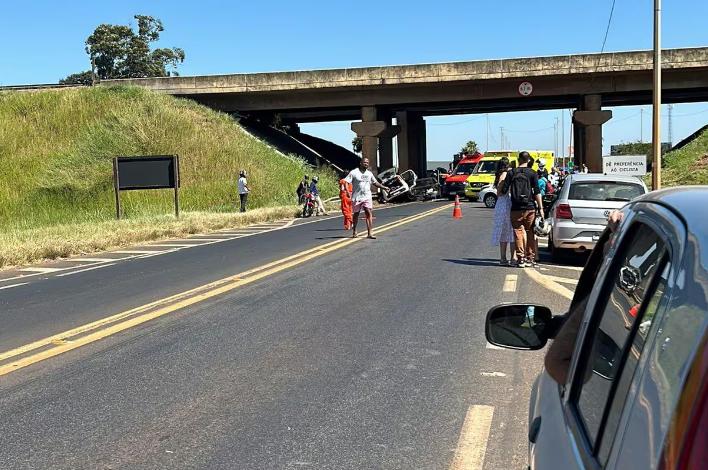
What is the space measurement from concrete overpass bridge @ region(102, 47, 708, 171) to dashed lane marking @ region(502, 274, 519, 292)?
1282 inches

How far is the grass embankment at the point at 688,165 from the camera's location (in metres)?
37.2

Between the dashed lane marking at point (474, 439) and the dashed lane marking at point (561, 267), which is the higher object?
the dashed lane marking at point (474, 439)

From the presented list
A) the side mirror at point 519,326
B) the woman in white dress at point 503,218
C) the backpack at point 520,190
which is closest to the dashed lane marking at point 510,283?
the woman in white dress at point 503,218

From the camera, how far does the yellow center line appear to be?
676cm

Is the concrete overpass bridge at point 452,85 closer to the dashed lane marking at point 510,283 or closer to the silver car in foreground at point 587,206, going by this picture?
the silver car in foreground at point 587,206

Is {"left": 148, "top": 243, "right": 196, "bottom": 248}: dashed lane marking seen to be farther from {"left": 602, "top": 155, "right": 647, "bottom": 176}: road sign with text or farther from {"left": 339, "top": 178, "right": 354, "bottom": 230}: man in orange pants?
{"left": 602, "top": 155, "right": 647, "bottom": 176}: road sign with text

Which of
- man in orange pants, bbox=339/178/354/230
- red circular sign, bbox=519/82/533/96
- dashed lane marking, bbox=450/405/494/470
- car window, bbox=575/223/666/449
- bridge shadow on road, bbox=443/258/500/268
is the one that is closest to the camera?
car window, bbox=575/223/666/449

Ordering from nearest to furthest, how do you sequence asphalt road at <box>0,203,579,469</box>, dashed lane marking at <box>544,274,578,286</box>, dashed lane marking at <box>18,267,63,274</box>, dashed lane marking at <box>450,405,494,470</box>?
dashed lane marking at <box>450,405,494,470</box>, asphalt road at <box>0,203,579,469</box>, dashed lane marking at <box>544,274,578,286</box>, dashed lane marking at <box>18,267,63,274</box>

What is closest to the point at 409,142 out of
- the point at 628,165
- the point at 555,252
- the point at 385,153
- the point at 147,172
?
the point at 385,153

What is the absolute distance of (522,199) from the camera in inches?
482

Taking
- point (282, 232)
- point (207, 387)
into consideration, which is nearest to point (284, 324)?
point (207, 387)

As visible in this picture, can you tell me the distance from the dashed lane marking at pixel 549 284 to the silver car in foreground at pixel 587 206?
148 centimetres

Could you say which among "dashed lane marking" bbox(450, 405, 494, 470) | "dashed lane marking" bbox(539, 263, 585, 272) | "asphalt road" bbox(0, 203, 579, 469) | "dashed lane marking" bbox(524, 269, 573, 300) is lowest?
"dashed lane marking" bbox(539, 263, 585, 272)

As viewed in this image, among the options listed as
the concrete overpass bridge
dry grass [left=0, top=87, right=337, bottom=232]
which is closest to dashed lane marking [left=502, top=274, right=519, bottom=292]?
dry grass [left=0, top=87, right=337, bottom=232]
